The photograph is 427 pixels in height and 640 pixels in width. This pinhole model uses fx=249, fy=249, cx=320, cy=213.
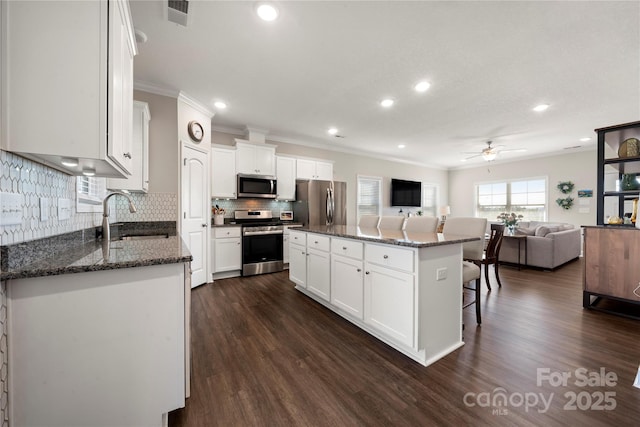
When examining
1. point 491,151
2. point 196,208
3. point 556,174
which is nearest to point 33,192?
point 196,208

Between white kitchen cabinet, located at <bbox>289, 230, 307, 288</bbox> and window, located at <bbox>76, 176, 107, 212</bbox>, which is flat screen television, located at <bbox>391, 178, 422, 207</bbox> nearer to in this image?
white kitchen cabinet, located at <bbox>289, 230, 307, 288</bbox>

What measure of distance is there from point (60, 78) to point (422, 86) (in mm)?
3218

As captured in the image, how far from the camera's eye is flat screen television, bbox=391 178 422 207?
7.20 m

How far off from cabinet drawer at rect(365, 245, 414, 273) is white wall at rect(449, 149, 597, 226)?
697cm

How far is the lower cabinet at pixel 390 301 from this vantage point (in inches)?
71.7

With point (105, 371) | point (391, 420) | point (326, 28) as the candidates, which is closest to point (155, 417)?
point (105, 371)

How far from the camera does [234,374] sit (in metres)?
1.71

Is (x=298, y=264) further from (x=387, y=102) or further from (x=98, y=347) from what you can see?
(x=387, y=102)

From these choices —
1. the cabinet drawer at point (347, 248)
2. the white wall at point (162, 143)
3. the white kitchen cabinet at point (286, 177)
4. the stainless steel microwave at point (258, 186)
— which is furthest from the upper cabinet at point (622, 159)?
the white wall at point (162, 143)

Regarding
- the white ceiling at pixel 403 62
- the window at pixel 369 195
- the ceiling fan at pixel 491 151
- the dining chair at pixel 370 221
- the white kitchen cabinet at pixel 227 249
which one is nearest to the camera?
the white ceiling at pixel 403 62

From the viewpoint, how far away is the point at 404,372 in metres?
1.72

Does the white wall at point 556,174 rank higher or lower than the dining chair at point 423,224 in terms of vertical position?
higher

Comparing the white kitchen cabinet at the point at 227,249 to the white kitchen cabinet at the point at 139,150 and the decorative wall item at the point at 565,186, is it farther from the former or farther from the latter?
the decorative wall item at the point at 565,186

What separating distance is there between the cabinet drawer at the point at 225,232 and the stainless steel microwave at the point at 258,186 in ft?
2.12
